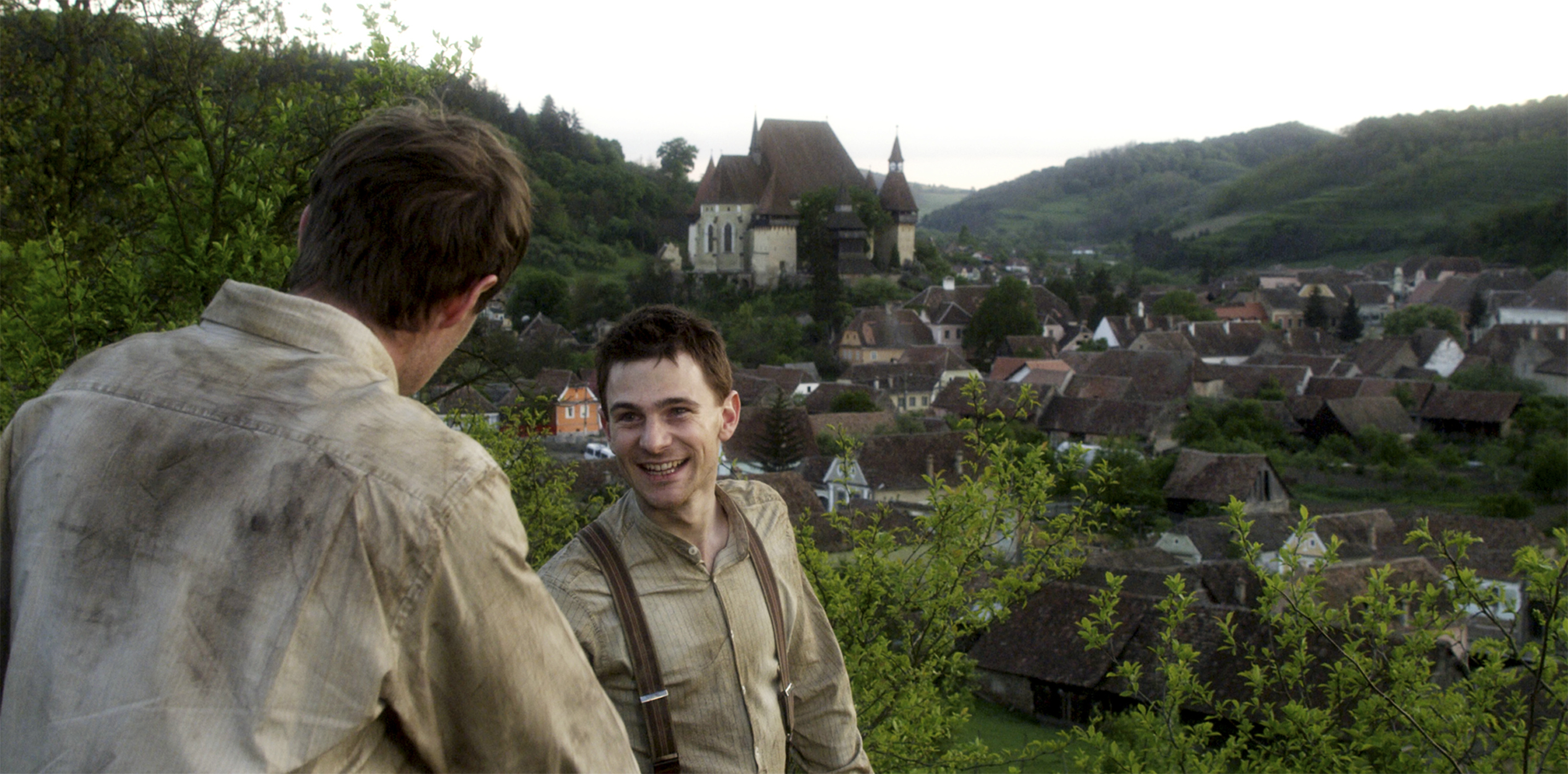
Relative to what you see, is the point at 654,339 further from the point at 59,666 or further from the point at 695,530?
the point at 59,666

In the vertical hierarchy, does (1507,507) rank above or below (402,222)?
below

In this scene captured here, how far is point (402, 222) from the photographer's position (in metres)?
1.26

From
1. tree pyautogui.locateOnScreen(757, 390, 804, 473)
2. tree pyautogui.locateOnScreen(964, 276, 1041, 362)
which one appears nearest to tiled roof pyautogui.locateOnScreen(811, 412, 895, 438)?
tree pyautogui.locateOnScreen(757, 390, 804, 473)

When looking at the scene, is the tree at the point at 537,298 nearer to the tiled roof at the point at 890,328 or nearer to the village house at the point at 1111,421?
the tiled roof at the point at 890,328

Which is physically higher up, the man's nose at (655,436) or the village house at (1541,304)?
the man's nose at (655,436)

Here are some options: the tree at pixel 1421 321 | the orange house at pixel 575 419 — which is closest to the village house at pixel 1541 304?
the tree at pixel 1421 321

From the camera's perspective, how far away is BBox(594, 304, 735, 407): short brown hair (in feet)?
7.33

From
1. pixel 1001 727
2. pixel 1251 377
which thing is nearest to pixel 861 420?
pixel 1001 727

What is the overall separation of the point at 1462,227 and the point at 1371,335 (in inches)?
1433

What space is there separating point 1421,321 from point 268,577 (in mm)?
72693

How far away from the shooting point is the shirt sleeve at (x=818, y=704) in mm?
2273

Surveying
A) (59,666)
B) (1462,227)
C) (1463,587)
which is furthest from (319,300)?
(1462,227)

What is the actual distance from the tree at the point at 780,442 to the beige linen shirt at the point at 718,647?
93.5 feet

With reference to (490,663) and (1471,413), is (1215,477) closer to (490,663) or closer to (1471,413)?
(1471,413)
